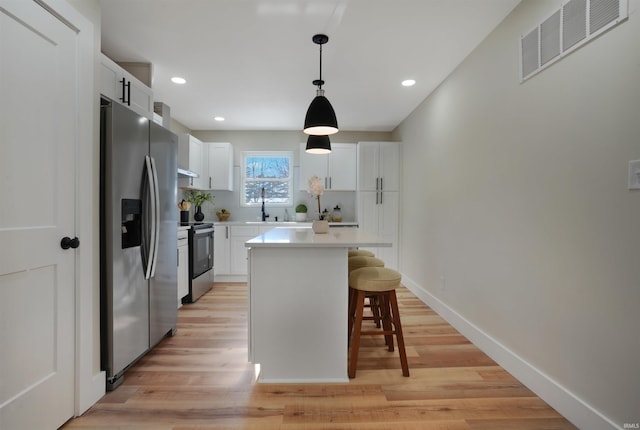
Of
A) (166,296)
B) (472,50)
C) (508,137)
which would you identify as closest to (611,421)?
(508,137)

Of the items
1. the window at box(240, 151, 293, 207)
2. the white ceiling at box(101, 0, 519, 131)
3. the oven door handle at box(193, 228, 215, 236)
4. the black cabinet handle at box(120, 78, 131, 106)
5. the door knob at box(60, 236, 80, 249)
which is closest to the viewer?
the door knob at box(60, 236, 80, 249)

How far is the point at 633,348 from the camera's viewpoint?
1362 mm

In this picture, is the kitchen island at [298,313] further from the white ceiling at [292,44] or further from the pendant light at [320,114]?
the white ceiling at [292,44]

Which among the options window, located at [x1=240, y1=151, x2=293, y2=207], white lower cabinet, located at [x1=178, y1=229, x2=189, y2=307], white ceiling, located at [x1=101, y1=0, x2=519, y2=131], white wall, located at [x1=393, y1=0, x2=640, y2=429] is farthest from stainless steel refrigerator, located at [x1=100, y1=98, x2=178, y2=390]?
window, located at [x1=240, y1=151, x2=293, y2=207]

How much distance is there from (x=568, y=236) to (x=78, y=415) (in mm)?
2798

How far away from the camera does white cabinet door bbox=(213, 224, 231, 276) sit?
4.79m

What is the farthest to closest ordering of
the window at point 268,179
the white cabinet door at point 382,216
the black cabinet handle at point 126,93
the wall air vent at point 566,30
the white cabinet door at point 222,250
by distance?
the window at point 268,179 → the white cabinet door at point 382,216 → the white cabinet door at point 222,250 → the black cabinet handle at point 126,93 → the wall air vent at point 566,30

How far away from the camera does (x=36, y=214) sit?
147 centimetres

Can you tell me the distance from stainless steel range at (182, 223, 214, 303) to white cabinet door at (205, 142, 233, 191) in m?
0.86

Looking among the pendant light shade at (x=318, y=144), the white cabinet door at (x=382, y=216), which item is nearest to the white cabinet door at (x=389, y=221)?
the white cabinet door at (x=382, y=216)

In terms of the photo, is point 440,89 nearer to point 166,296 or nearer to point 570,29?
point 570,29

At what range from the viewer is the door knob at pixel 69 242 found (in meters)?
1.59

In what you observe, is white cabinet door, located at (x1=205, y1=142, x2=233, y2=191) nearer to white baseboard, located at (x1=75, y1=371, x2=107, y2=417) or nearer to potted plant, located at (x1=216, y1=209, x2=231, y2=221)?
potted plant, located at (x1=216, y1=209, x2=231, y2=221)

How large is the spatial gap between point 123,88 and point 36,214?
1324mm
